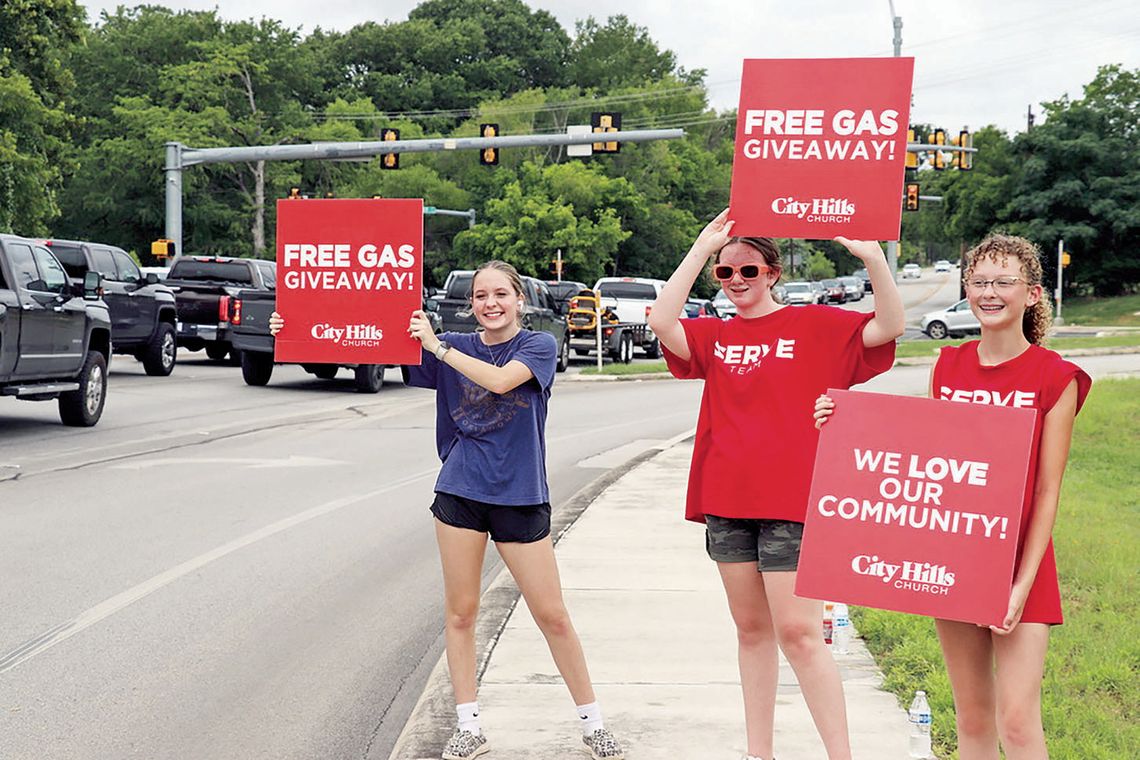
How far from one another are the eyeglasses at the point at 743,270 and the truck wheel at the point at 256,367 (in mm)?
20310

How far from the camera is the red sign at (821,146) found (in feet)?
16.0

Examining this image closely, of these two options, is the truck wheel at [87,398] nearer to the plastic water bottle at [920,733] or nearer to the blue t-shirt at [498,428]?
the blue t-shirt at [498,428]

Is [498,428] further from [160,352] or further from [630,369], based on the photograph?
[630,369]

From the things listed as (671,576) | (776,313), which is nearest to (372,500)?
(671,576)

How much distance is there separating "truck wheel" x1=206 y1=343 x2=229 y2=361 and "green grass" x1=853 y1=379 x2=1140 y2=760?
71.4 ft

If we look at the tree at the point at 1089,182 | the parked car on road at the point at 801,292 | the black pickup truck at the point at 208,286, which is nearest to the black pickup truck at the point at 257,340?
the black pickup truck at the point at 208,286

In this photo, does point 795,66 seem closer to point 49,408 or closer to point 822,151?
point 822,151

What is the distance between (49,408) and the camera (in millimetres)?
19750

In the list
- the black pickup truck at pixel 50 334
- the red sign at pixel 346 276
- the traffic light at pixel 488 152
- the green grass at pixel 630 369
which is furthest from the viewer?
the traffic light at pixel 488 152

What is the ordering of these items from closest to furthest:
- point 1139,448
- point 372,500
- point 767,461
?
point 767,461, point 372,500, point 1139,448

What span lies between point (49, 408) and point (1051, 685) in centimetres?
1631

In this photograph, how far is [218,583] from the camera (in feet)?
29.5

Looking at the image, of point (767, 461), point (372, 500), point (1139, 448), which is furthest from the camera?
point (1139, 448)

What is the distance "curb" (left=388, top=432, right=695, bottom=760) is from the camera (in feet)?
18.5
